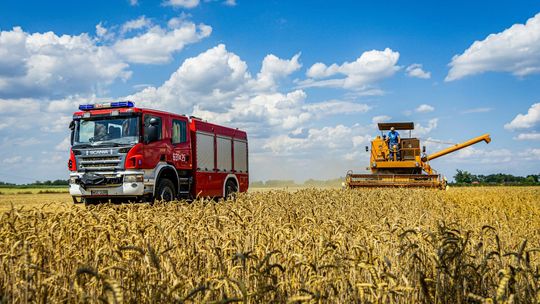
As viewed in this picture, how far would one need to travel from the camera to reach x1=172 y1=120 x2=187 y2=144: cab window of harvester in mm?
16134

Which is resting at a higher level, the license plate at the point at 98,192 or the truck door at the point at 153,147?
the truck door at the point at 153,147

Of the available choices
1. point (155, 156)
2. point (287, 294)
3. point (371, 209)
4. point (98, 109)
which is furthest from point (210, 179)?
point (287, 294)

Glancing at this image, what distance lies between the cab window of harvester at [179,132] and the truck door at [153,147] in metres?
0.70

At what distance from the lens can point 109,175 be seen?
1458cm

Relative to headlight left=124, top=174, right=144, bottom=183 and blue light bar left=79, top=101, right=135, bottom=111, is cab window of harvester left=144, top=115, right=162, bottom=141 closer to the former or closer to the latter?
blue light bar left=79, top=101, right=135, bottom=111

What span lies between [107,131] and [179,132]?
2.37 meters

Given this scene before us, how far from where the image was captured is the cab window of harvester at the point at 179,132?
16134mm

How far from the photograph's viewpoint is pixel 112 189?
47.6 ft

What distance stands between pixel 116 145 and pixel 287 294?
11.4m

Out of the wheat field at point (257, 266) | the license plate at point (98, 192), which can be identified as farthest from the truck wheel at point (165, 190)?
the wheat field at point (257, 266)

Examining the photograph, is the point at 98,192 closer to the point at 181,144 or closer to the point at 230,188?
the point at 181,144

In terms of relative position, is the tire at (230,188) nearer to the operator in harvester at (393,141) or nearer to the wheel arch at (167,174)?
the wheel arch at (167,174)

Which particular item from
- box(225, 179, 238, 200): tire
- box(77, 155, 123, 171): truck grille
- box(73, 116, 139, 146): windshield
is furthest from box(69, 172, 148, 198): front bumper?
box(225, 179, 238, 200): tire

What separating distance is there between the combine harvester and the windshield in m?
11.5
